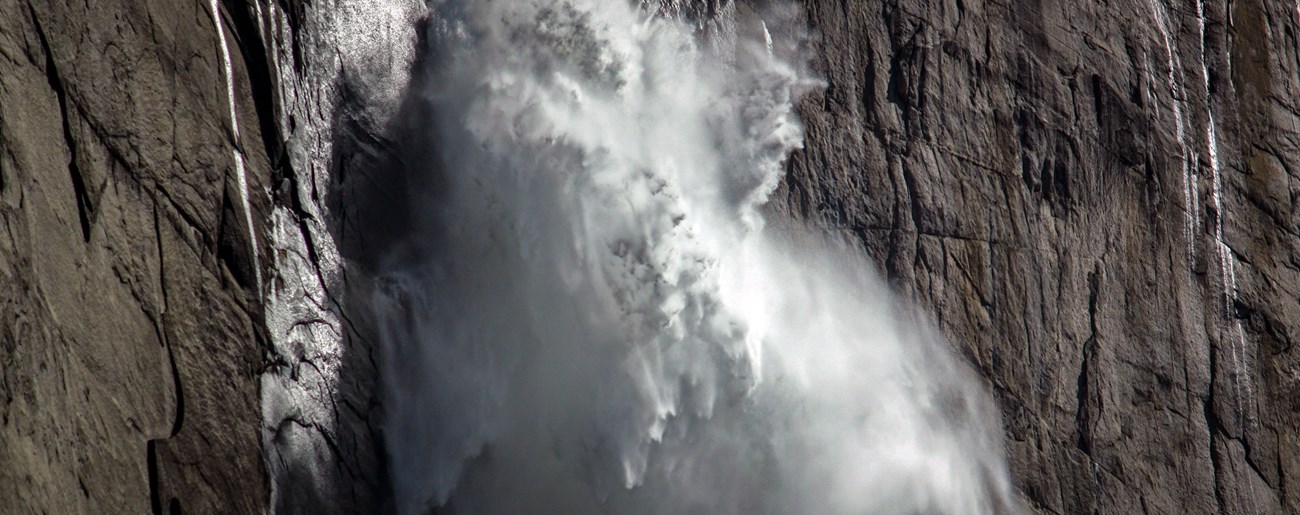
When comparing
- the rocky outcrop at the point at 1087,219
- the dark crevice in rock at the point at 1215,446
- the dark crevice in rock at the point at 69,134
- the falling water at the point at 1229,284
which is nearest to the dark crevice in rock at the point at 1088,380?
the rocky outcrop at the point at 1087,219

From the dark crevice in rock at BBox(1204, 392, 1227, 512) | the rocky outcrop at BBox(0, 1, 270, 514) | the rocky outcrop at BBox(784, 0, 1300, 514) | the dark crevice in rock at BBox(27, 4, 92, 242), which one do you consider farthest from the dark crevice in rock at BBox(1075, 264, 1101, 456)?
the dark crevice in rock at BBox(27, 4, 92, 242)

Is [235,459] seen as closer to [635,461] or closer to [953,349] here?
[635,461]

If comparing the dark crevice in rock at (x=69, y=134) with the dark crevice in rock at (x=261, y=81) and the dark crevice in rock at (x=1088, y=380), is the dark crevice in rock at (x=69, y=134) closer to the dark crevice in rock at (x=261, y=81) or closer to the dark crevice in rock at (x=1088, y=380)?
the dark crevice in rock at (x=261, y=81)

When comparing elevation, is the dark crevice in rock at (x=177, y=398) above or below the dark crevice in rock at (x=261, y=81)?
below

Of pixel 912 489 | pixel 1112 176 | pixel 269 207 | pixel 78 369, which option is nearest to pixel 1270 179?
pixel 1112 176

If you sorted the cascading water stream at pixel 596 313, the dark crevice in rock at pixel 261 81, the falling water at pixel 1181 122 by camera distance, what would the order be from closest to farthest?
1. the dark crevice in rock at pixel 261 81
2. the cascading water stream at pixel 596 313
3. the falling water at pixel 1181 122

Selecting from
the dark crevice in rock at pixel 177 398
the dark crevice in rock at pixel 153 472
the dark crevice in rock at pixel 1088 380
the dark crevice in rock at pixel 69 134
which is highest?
the dark crevice in rock at pixel 69 134
